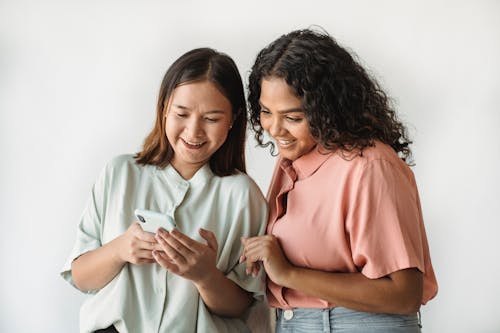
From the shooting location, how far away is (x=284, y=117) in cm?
157

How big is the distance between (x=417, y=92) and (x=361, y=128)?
90cm

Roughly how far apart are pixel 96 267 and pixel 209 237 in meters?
0.27

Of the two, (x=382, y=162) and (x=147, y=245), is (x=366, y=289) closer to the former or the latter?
→ (x=382, y=162)

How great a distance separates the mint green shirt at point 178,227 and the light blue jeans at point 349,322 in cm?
14

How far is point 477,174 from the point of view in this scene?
2.43 meters

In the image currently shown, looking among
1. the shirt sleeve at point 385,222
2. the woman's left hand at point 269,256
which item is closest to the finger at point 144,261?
the woman's left hand at point 269,256

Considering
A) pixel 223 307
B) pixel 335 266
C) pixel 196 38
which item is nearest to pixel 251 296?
pixel 223 307

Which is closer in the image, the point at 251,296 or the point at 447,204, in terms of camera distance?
the point at 251,296

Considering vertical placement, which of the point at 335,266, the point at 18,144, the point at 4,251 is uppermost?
the point at 18,144

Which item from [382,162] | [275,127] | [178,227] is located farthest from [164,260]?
[382,162]

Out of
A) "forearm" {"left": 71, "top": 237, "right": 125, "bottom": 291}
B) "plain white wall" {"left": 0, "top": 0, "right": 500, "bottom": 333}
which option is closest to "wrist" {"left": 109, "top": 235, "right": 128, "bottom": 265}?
"forearm" {"left": 71, "top": 237, "right": 125, "bottom": 291}

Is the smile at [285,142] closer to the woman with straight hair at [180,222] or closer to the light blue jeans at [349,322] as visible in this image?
the woman with straight hair at [180,222]

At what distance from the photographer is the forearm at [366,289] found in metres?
1.46

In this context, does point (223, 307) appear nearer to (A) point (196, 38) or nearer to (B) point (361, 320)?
(B) point (361, 320)
